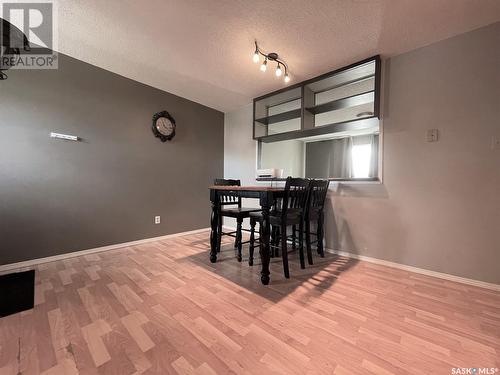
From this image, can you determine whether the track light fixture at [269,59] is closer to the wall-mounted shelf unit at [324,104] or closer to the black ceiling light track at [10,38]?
the wall-mounted shelf unit at [324,104]

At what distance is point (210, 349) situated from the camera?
1009 millimetres

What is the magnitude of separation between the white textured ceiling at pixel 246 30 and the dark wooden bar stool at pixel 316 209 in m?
1.40

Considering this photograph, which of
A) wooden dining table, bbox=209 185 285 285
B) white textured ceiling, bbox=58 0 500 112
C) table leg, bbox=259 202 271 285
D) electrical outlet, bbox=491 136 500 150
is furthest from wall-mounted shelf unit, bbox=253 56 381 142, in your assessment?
table leg, bbox=259 202 271 285

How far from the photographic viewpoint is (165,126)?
3.01m

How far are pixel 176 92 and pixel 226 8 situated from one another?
5.82 feet

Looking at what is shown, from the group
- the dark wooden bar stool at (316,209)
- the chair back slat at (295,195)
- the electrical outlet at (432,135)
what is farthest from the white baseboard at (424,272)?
the electrical outlet at (432,135)

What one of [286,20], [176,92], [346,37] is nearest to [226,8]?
[286,20]

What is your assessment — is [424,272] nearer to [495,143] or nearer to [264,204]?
[495,143]

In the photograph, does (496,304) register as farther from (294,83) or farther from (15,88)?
(15,88)

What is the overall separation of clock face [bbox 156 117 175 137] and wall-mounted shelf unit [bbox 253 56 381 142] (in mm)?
1327

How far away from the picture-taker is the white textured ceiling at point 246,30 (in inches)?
61.5

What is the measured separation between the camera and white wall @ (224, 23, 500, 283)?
65.9 inches

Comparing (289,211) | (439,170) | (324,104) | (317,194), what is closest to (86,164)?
(289,211)

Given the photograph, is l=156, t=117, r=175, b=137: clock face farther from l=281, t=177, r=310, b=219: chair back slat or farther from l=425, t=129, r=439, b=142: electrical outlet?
l=425, t=129, r=439, b=142: electrical outlet
